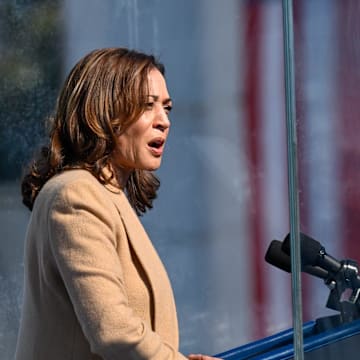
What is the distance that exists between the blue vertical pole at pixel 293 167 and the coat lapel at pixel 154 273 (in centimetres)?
29

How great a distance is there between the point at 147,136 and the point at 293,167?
0.33m

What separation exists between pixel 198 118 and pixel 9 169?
757 mm

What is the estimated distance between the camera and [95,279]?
191 centimetres

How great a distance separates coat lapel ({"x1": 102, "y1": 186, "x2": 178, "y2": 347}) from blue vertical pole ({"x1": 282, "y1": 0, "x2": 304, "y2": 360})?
0.29 metres

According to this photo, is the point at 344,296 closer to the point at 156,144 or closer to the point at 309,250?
the point at 309,250

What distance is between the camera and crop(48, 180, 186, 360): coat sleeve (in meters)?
1.90

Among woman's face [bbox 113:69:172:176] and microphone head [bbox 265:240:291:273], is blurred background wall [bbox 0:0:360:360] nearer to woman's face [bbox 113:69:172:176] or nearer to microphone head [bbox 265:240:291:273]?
microphone head [bbox 265:240:291:273]

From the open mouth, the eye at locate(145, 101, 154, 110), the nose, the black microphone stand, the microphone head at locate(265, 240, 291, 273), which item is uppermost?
the eye at locate(145, 101, 154, 110)

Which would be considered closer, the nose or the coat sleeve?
the coat sleeve

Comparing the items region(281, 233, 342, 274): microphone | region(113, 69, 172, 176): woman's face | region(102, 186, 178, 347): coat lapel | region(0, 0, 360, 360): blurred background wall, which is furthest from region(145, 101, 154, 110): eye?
region(0, 0, 360, 360): blurred background wall

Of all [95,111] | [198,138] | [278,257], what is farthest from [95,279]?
[198,138]

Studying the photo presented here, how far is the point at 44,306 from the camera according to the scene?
2.01 meters

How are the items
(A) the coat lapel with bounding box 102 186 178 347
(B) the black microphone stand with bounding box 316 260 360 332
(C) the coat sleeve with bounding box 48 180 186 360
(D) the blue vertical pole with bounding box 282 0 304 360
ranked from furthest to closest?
1. (B) the black microphone stand with bounding box 316 260 360 332
2. (D) the blue vertical pole with bounding box 282 0 304 360
3. (A) the coat lapel with bounding box 102 186 178 347
4. (C) the coat sleeve with bounding box 48 180 186 360

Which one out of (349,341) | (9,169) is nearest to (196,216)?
(9,169)
